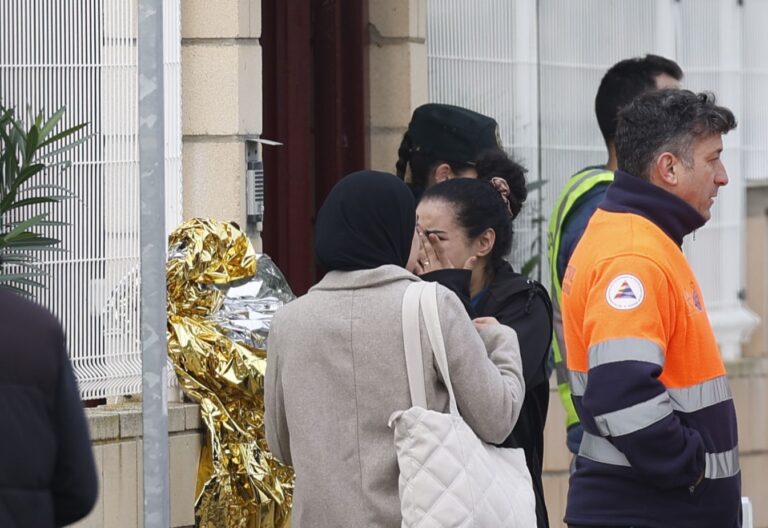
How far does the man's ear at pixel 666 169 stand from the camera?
480 cm

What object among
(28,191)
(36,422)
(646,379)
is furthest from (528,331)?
(28,191)

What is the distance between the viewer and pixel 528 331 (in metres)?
5.13

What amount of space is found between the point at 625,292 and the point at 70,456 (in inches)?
62.4

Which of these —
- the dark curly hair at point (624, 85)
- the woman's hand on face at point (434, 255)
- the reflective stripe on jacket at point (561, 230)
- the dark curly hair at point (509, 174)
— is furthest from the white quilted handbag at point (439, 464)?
the dark curly hair at point (624, 85)

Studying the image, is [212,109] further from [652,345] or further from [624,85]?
[652,345]

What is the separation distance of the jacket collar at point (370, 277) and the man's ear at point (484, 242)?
81 centimetres

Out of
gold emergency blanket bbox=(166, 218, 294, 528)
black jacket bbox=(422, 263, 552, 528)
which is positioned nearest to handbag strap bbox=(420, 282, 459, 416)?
black jacket bbox=(422, 263, 552, 528)

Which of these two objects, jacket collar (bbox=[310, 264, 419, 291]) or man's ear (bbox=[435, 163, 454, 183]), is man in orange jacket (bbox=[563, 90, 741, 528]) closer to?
jacket collar (bbox=[310, 264, 419, 291])

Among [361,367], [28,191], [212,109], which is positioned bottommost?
[361,367]

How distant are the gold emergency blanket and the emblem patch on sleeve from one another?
1911 millimetres

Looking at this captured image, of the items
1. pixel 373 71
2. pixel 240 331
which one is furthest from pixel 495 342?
pixel 373 71

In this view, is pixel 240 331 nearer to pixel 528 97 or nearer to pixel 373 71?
pixel 373 71

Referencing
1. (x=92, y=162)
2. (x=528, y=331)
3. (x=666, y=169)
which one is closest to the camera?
(x=666, y=169)

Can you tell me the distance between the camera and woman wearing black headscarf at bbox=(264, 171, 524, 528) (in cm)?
436
